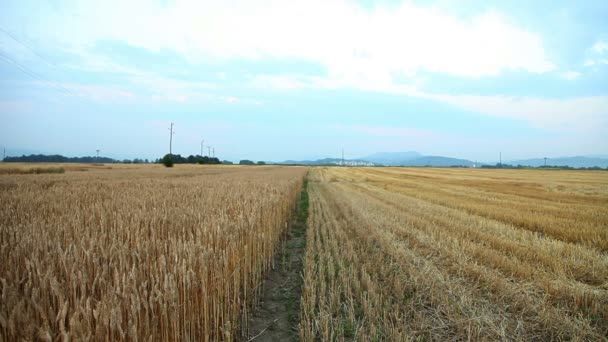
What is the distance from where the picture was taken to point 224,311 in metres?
3.57

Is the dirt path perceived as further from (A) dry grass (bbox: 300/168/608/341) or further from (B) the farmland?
(A) dry grass (bbox: 300/168/608/341)

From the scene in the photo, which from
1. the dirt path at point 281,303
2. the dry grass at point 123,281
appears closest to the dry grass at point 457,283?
the dirt path at point 281,303

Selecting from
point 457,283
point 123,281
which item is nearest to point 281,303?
point 457,283

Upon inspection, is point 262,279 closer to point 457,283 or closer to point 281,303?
point 281,303

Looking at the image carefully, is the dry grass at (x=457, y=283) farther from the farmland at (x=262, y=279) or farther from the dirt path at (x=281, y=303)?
the dirt path at (x=281, y=303)

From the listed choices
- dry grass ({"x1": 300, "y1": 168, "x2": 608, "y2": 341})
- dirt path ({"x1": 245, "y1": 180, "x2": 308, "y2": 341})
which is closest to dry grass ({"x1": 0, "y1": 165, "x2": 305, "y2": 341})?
dirt path ({"x1": 245, "y1": 180, "x2": 308, "y2": 341})

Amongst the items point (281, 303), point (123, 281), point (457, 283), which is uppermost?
point (123, 281)

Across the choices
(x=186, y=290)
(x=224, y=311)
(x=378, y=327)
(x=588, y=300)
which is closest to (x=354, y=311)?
(x=378, y=327)

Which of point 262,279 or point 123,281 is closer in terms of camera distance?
point 123,281

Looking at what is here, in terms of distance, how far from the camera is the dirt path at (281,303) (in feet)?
13.0

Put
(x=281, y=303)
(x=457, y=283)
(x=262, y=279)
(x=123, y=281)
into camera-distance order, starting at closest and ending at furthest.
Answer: (x=123, y=281), (x=281, y=303), (x=457, y=283), (x=262, y=279)

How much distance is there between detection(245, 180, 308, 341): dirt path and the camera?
13.0ft

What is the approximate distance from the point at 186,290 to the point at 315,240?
220 inches

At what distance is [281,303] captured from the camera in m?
4.83
